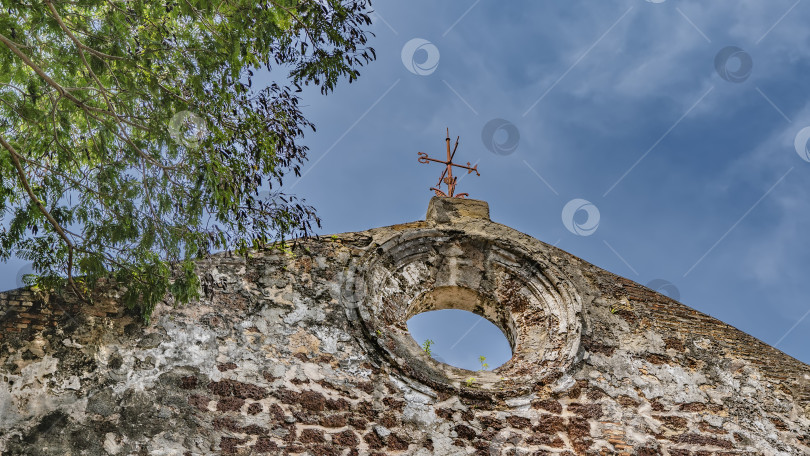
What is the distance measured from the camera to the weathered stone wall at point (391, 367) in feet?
19.3

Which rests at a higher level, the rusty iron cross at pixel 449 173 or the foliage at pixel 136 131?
the rusty iron cross at pixel 449 173

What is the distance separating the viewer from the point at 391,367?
6.76 metres

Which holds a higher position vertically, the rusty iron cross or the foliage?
the rusty iron cross

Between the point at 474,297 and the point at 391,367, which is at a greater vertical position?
the point at 474,297

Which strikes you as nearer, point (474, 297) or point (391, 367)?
point (391, 367)

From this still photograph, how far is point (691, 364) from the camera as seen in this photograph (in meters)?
7.46

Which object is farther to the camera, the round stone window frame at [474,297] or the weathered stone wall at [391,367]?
the round stone window frame at [474,297]

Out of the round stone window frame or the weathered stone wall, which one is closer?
the weathered stone wall

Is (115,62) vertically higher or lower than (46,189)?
higher

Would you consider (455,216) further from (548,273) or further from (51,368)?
(51,368)

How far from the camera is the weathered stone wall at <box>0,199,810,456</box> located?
5871 millimetres

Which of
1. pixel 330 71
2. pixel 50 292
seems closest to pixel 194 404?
pixel 50 292

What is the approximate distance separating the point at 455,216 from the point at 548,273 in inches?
44.0

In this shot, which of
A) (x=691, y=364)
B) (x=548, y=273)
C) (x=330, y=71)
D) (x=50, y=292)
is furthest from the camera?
(x=548, y=273)
